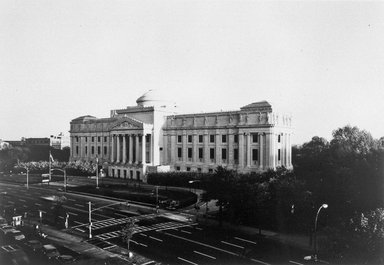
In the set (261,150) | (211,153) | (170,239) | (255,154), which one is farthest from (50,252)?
(211,153)

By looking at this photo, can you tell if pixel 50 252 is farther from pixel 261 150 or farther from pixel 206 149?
pixel 206 149

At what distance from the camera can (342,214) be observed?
44.0 metres

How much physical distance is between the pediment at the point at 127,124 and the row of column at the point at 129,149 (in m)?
2.10

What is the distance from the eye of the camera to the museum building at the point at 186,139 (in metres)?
73.5

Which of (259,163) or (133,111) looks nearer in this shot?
(259,163)

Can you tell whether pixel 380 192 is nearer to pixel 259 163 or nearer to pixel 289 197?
pixel 289 197

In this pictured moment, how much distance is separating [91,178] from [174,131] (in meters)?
27.0

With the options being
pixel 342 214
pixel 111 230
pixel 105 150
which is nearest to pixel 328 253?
pixel 342 214

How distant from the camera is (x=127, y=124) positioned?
9175cm

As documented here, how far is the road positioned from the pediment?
29.6 meters

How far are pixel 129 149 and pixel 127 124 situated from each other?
6.85 metres

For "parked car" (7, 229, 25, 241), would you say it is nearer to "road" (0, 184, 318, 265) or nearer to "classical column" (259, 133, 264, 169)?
"road" (0, 184, 318, 265)

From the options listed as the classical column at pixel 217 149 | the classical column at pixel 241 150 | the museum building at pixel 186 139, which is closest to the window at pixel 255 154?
the museum building at pixel 186 139

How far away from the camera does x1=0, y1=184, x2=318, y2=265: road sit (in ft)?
116
